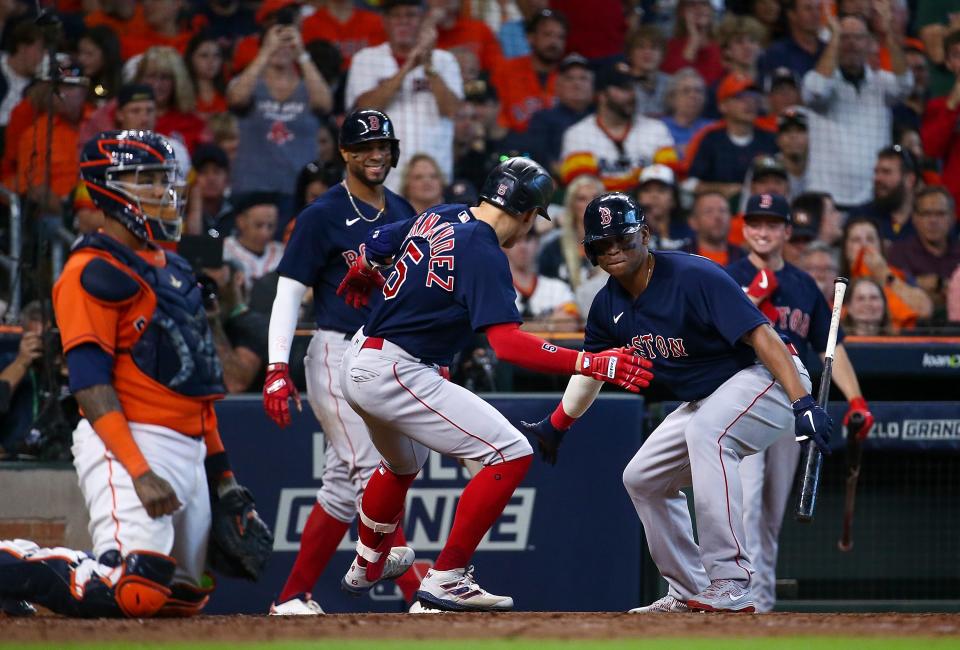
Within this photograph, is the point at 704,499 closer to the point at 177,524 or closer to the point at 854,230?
the point at 177,524

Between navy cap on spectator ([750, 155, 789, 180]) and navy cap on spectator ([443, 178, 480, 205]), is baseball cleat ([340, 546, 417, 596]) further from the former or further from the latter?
navy cap on spectator ([750, 155, 789, 180])

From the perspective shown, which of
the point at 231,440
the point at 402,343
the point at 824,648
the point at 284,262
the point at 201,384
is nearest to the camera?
the point at 824,648

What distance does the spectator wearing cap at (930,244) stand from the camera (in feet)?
27.6

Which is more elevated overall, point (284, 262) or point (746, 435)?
point (284, 262)

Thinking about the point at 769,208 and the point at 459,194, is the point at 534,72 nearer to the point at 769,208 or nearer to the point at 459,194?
the point at 459,194

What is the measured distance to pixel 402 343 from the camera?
4715mm

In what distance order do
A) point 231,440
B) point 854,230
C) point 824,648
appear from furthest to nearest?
1. point 854,230
2. point 231,440
3. point 824,648

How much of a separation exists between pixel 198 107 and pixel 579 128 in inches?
102

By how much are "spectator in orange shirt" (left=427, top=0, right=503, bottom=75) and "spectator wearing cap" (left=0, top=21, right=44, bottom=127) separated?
2.72m

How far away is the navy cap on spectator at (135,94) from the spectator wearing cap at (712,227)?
3386 millimetres

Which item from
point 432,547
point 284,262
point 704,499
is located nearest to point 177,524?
point 284,262

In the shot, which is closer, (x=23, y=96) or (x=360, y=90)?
(x=23, y=96)

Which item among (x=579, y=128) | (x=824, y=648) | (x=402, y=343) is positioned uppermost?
(x=579, y=128)

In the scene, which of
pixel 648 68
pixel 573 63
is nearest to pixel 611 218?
pixel 573 63
